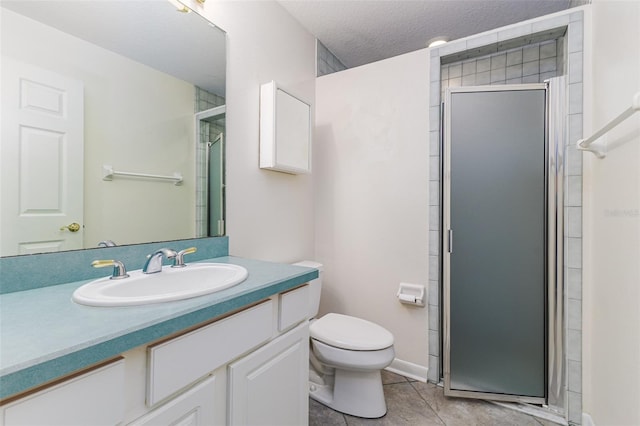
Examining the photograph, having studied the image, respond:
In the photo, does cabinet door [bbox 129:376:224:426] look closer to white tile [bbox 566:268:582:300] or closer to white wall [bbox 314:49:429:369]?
white wall [bbox 314:49:429:369]

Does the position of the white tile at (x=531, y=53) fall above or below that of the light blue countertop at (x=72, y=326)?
above

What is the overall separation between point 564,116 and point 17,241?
2.37m

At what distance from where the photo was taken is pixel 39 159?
0.97 m

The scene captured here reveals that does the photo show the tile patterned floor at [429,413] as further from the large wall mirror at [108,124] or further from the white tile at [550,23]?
the white tile at [550,23]

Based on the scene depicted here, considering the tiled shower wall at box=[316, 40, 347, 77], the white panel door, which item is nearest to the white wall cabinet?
the white panel door

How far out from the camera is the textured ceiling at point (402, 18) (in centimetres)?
196

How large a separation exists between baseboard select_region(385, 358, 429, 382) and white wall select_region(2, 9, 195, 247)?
156cm

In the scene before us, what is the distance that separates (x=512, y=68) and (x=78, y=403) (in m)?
3.05

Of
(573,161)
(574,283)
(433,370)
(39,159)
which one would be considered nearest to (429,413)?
(433,370)

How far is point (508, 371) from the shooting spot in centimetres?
168

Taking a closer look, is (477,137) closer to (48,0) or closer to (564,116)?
(564,116)

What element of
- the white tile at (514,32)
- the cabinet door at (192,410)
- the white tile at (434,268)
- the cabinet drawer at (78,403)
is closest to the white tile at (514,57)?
the white tile at (514,32)

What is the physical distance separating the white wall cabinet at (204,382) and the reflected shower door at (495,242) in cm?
102

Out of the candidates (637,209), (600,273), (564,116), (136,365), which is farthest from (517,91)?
(136,365)
